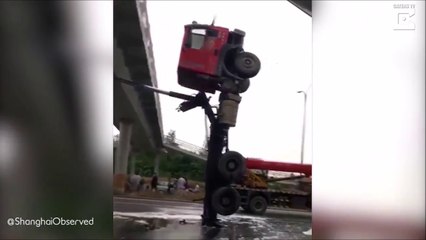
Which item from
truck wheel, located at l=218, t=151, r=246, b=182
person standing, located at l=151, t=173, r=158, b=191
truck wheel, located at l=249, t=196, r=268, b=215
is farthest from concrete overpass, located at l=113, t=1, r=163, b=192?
truck wheel, located at l=249, t=196, r=268, b=215

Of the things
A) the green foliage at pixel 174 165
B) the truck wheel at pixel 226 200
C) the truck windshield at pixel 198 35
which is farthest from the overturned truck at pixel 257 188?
the truck windshield at pixel 198 35

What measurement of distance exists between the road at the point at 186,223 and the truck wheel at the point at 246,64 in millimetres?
657

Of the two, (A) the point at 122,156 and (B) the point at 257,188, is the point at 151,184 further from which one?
(B) the point at 257,188

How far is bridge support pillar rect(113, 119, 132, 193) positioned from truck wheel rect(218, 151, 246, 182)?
44cm

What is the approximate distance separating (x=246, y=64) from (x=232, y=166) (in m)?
0.49

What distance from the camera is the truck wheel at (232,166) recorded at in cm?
256

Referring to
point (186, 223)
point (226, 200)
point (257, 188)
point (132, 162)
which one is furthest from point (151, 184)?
point (257, 188)

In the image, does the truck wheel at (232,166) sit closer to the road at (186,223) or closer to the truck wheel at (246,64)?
the road at (186,223)

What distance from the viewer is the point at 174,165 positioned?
→ 2510 mm

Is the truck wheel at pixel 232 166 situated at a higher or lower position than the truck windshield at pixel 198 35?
lower

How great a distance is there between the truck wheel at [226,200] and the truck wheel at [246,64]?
0.55 m

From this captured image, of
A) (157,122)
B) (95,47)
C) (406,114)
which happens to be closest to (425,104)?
(406,114)

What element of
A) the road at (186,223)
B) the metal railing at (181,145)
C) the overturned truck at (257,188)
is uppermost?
the metal railing at (181,145)

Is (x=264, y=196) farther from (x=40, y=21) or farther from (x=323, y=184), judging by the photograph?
(x=40, y=21)
